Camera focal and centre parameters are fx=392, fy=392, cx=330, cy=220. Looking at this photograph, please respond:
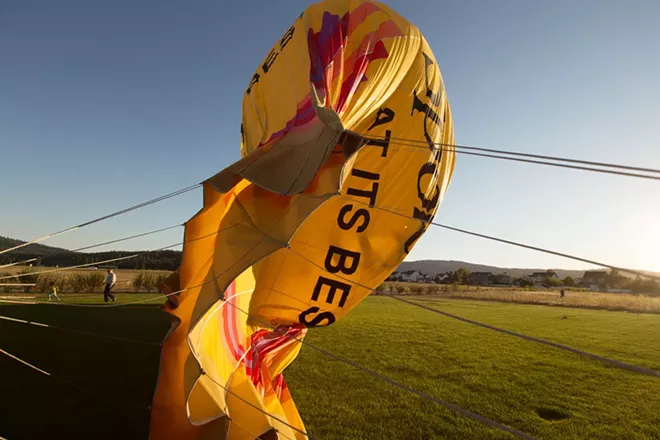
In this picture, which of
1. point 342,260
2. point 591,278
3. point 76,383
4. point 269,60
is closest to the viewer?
point 342,260

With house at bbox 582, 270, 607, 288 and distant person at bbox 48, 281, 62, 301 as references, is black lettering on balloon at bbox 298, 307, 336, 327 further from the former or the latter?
house at bbox 582, 270, 607, 288

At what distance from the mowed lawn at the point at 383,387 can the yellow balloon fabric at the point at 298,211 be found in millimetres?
918

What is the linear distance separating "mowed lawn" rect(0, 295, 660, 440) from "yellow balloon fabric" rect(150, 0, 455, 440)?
918mm

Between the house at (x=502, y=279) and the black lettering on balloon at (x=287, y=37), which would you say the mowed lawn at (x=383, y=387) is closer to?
the black lettering on balloon at (x=287, y=37)

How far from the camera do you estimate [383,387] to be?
4.08 m

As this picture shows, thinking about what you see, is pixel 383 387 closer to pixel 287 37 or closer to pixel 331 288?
pixel 331 288

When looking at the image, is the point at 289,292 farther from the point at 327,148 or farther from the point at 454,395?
the point at 454,395

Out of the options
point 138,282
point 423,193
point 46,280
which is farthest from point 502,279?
point 423,193

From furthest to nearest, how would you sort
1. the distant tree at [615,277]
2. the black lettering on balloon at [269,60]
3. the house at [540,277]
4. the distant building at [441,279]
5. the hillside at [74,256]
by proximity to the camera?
1. the distant building at [441,279]
2. the house at [540,277]
3. the black lettering on balloon at [269,60]
4. the hillside at [74,256]
5. the distant tree at [615,277]

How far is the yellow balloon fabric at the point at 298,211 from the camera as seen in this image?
199 cm

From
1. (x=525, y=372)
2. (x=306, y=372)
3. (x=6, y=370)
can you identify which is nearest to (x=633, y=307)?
(x=525, y=372)

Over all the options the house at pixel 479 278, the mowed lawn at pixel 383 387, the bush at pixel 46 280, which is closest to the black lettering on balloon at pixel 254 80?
the mowed lawn at pixel 383 387

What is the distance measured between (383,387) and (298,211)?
2868 mm

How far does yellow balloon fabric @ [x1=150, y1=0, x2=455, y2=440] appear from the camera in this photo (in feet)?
6.53
